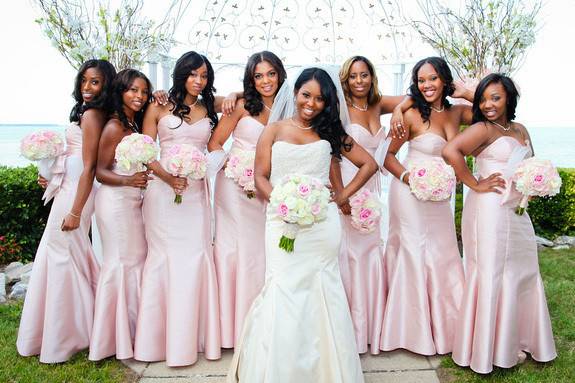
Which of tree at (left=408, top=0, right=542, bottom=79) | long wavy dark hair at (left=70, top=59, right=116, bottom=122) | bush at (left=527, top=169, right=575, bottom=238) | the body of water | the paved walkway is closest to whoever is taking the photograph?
the paved walkway

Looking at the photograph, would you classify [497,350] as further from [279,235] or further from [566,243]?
[566,243]

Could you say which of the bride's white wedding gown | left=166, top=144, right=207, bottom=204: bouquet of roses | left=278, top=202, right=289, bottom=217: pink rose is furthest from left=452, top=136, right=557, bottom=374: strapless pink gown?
left=166, top=144, right=207, bottom=204: bouquet of roses

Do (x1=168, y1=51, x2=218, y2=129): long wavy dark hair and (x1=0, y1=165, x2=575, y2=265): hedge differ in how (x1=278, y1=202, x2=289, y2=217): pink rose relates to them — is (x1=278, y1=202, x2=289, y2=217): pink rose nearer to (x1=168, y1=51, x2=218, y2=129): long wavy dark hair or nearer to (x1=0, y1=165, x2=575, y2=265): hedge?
(x1=168, y1=51, x2=218, y2=129): long wavy dark hair

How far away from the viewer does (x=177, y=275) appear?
195 inches

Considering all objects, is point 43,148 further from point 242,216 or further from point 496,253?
point 496,253

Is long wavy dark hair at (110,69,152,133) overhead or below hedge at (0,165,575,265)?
overhead

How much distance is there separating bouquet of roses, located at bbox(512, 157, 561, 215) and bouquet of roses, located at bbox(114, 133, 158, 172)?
3.12m

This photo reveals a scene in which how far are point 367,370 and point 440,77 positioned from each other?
2805mm

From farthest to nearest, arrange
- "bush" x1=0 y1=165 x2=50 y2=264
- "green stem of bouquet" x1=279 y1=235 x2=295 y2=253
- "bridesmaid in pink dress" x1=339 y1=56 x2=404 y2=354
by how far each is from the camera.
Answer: "bush" x1=0 y1=165 x2=50 y2=264 < "bridesmaid in pink dress" x1=339 y1=56 x2=404 y2=354 < "green stem of bouquet" x1=279 y1=235 x2=295 y2=253

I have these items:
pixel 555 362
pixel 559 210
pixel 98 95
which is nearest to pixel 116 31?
pixel 98 95

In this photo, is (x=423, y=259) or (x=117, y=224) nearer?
(x=117, y=224)

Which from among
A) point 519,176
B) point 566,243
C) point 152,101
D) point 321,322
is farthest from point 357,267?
point 566,243

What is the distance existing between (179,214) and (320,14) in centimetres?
387

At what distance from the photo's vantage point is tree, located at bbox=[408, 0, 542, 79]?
6.73 metres
